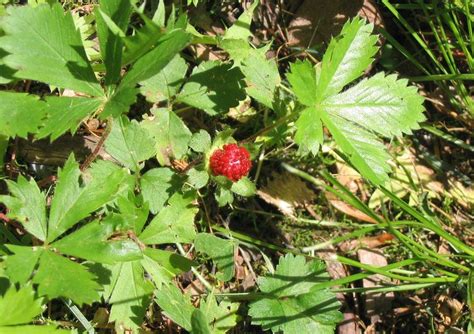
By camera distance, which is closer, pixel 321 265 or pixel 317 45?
pixel 321 265

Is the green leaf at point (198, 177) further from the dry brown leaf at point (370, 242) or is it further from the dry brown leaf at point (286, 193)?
the dry brown leaf at point (370, 242)

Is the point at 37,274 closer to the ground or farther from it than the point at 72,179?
closer to the ground

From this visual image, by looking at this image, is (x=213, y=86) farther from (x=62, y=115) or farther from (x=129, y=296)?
(x=129, y=296)

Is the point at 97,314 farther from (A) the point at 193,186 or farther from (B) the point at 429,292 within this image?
(B) the point at 429,292

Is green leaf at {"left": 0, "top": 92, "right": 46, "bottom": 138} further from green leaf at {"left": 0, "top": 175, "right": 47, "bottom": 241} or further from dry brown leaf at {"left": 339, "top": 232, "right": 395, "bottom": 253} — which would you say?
dry brown leaf at {"left": 339, "top": 232, "right": 395, "bottom": 253}

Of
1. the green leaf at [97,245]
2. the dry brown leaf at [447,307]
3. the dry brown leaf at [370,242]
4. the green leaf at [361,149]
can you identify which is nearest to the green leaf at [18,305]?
the green leaf at [97,245]

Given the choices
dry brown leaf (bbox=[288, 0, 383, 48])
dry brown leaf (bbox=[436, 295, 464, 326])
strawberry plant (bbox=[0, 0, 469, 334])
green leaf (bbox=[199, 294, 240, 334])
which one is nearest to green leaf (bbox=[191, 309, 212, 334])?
strawberry plant (bbox=[0, 0, 469, 334])

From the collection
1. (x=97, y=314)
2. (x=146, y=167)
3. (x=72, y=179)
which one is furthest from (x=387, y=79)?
(x=97, y=314)
